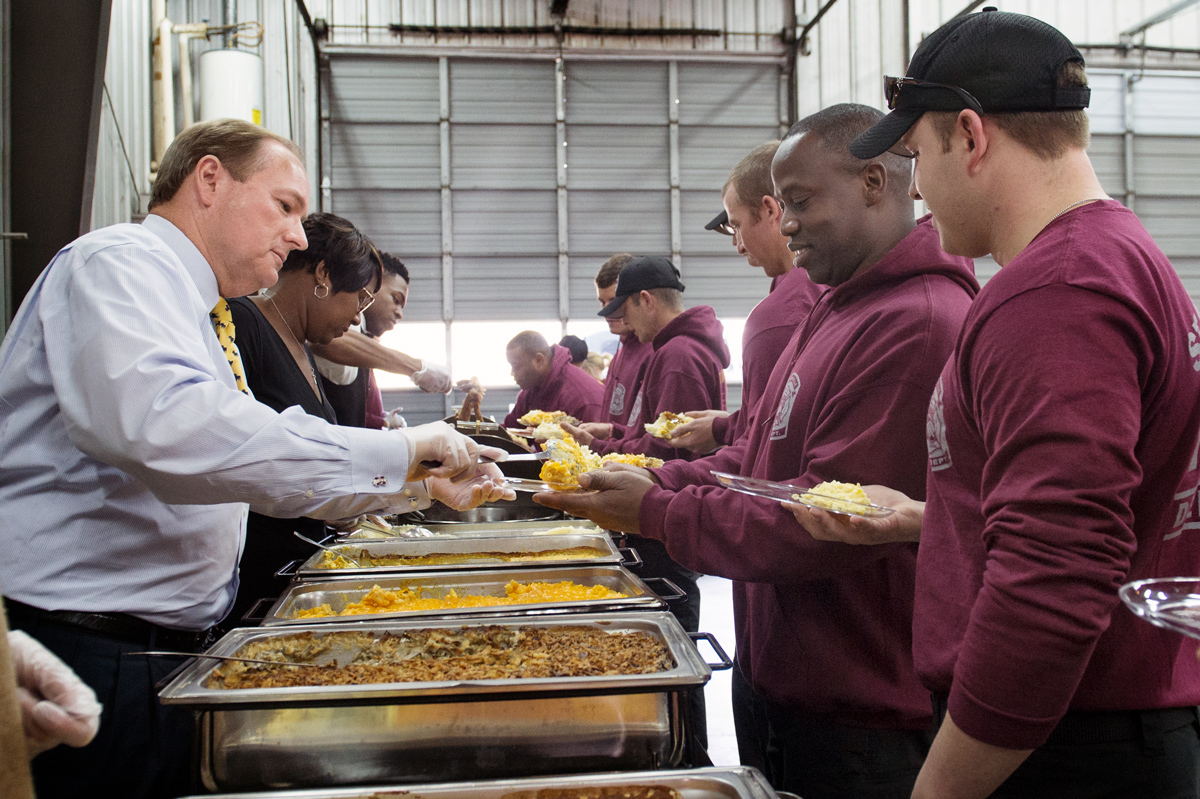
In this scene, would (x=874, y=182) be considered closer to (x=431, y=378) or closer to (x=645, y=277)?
(x=645, y=277)

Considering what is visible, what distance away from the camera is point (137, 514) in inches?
51.5

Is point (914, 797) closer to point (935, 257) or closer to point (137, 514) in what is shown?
point (935, 257)

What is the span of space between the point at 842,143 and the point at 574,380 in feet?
13.1

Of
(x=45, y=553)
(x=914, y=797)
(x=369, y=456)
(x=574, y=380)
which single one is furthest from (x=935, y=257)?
(x=574, y=380)

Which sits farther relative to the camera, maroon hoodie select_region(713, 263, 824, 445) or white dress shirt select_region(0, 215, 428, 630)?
maroon hoodie select_region(713, 263, 824, 445)

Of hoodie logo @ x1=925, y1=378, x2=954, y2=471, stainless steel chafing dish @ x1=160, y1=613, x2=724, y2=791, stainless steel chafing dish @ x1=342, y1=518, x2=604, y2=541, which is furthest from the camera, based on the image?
stainless steel chafing dish @ x1=342, y1=518, x2=604, y2=541

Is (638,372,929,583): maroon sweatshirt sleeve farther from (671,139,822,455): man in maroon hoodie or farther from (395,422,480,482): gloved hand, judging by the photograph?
(671,139,822,455): man in maroon hoodie

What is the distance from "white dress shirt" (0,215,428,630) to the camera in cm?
120

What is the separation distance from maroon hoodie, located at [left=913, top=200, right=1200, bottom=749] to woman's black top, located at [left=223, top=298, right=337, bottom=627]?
70.6 inches

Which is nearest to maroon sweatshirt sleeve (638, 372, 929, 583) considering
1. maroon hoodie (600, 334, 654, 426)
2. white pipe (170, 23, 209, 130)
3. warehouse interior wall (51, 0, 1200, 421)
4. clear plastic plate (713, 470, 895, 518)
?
clear plastic plate (713, 470, 895, 518)

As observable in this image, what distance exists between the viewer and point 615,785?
1.09 metres

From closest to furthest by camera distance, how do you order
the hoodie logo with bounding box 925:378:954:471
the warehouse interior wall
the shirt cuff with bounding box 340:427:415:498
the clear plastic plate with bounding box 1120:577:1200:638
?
the clear plastic plate with bounding box 1120:577:1200:638 → the hoodie logo with bounding box 925:378:954:471 → the shirt cuff with bounding box 340:427:415:498 → the warehouse interior wall

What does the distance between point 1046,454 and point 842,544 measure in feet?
2.21

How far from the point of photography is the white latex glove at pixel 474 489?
1938 millimetres
